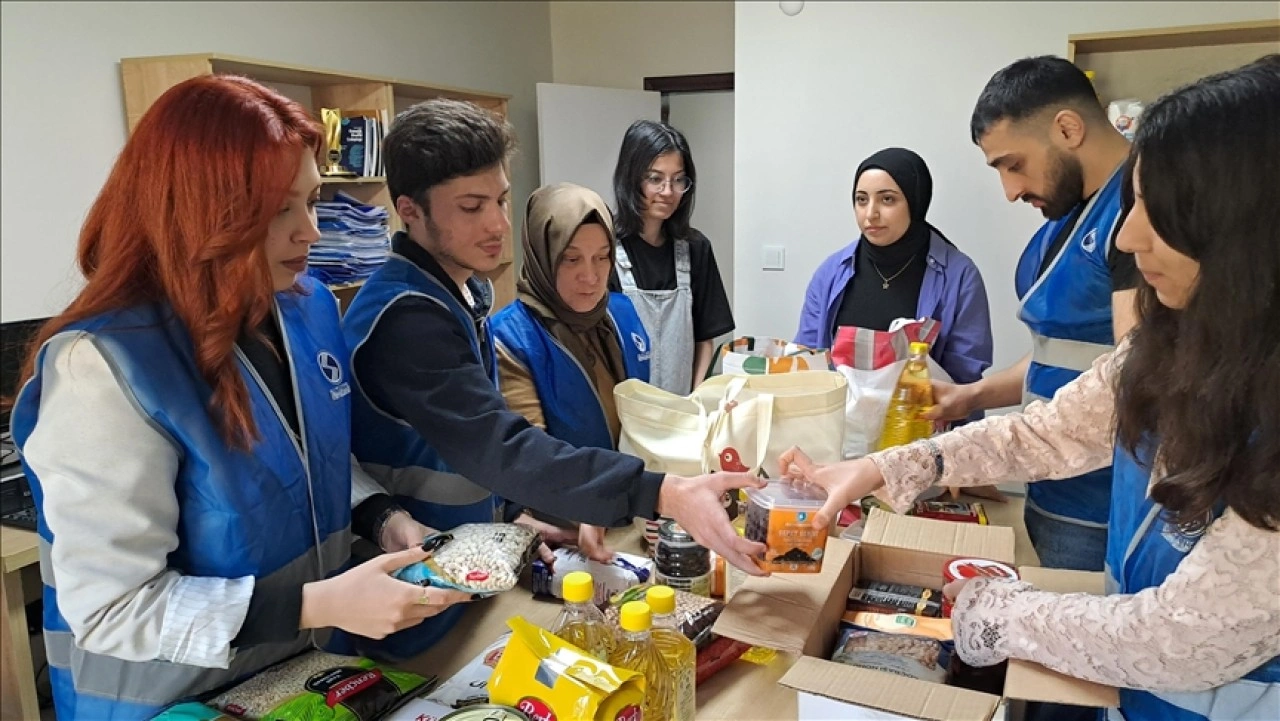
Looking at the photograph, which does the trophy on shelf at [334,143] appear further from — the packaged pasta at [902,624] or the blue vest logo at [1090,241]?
the packaged pasta at [902,624]

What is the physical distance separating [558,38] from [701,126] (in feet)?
3.54

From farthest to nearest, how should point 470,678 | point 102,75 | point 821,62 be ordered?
point 821,62 → point 102,75 → point 470,678

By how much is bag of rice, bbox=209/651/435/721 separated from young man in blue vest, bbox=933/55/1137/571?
1.26 metres

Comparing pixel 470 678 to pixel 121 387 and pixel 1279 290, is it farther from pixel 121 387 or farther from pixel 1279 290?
pixel 1279 290

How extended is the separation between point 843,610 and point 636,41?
4.72 m

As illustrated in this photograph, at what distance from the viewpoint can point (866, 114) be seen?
353cm

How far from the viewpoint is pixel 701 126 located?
5512 mm

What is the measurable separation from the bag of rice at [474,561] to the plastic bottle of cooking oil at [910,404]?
3.28 ft

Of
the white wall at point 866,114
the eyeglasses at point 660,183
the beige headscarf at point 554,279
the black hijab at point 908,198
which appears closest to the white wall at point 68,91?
the beige headscarf at point 554,279

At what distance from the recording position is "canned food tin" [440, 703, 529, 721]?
88cm

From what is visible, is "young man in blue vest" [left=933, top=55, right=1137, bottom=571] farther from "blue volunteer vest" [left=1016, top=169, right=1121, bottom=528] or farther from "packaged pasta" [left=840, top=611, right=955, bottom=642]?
"packaged pasta" [left=840, top=611, right=955, bottom=642]

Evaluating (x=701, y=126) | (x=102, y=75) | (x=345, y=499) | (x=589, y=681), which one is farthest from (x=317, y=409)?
(x=701, y=126)

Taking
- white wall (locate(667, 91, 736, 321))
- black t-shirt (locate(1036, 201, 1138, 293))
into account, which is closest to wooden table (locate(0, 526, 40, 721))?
black t-shirt (locate(1036, 201, 1138, 293))

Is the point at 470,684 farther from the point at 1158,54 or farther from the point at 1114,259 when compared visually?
the point at 1158,54
